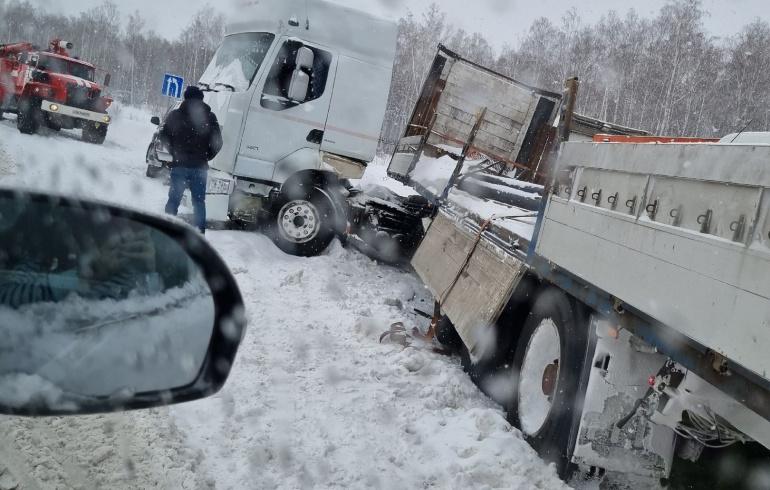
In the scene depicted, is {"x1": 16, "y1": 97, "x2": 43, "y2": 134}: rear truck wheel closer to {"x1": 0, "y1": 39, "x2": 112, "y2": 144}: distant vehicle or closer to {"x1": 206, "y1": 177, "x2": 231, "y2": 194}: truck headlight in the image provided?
{"x1": 0, "y1": 39, "x2": 112, "y2": 144}: distant vehicle

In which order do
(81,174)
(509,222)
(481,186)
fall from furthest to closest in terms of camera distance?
(81,174), (481,186), (509,222)

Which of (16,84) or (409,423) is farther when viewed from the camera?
(16,84)

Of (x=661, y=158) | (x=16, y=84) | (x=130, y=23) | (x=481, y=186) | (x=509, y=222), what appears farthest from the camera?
(x=130, y=23)

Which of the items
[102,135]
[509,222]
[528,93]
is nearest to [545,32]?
[102,135]

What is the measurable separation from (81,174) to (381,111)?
7408 mm

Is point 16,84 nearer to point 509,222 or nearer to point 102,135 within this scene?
point 102,135

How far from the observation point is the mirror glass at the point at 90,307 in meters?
1.48

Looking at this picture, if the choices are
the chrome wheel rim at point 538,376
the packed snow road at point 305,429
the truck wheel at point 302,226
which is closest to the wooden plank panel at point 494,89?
the truck wheel at point 302,226

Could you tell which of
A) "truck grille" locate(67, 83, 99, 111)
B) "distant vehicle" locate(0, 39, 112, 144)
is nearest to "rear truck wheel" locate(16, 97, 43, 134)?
"distant vehicle" locate(0, 39, 112, 144)

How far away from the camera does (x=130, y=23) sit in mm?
71062

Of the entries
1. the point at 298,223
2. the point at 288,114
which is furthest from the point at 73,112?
the point at 298,223

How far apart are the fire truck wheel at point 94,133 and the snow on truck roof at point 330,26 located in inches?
513

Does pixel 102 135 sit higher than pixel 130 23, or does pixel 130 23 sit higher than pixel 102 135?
pixel 130 23

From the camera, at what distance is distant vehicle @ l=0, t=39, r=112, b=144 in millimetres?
18469
